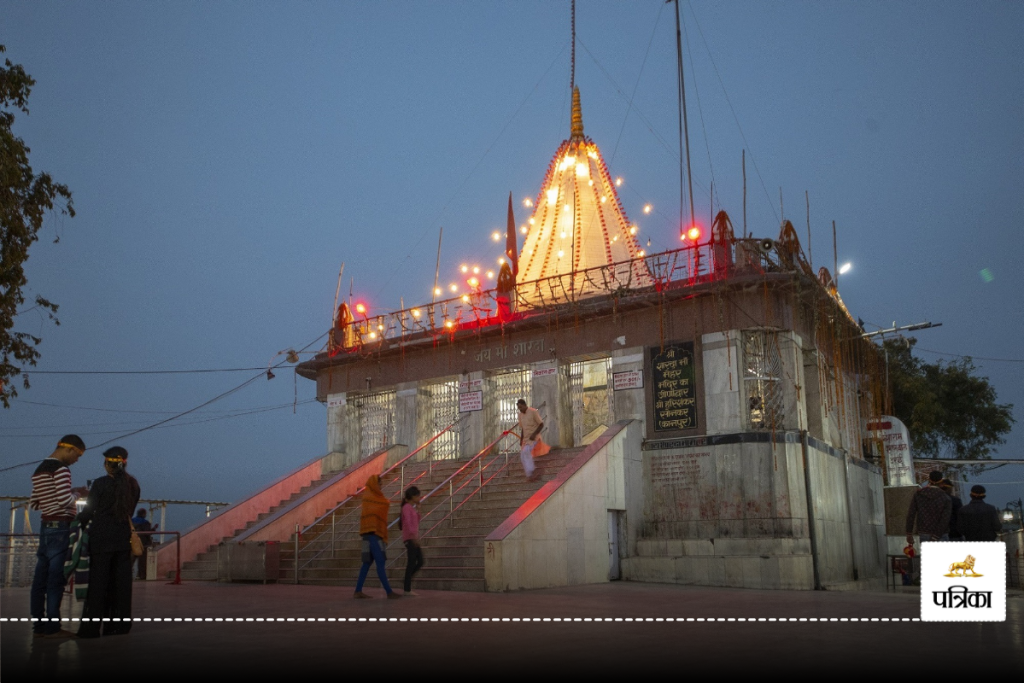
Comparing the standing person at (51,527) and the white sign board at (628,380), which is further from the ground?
the white sign board at (628,380)

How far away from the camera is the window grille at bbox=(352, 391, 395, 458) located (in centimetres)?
2366

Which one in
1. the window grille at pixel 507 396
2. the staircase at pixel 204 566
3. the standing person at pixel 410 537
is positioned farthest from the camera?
the window grille at pixel 507 396

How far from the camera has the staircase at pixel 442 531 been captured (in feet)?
47.8

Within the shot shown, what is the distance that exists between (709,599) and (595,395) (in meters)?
13.5

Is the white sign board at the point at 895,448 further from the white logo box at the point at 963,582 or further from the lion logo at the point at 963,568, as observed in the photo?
the lion logo at the point at 963,568

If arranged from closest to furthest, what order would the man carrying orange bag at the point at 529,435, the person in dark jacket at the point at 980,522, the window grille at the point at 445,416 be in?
the person in dark jacket at the point at 980,522
the man carrying orange bag at the point at 529,435
the window grille at the point at 445,416

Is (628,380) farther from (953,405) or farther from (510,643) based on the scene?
(953,405)

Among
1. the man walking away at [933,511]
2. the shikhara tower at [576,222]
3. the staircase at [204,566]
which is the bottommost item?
the staircase at [204,566]

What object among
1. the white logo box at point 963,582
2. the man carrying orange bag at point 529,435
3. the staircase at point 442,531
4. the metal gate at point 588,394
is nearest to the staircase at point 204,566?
the staircase at point 442,531

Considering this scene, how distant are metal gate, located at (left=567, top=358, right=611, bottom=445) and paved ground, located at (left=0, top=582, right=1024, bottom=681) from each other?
10.3 metres

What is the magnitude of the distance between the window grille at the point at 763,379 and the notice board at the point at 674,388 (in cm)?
111

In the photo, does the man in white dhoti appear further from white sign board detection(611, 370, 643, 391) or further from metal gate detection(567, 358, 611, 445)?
metal gate detection(567, 358, 611, 445)

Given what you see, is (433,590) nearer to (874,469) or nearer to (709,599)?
(709,599)

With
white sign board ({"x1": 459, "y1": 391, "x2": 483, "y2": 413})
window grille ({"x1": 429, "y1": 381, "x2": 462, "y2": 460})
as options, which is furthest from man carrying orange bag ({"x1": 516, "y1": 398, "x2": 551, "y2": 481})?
window grille ({"x1": 429, "y1": 381, "x2": 462, "y2": 460})
